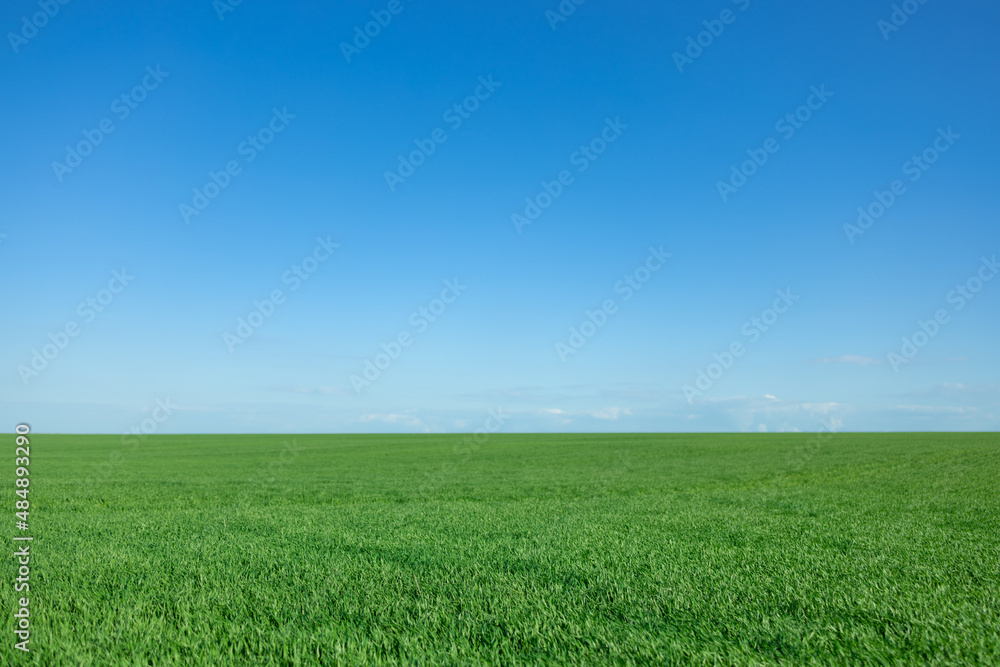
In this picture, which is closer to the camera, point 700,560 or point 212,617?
point 212,617

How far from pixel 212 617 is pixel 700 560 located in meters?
5.61

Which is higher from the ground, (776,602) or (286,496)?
(776,602)

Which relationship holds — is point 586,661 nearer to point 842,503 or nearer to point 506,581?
point 506,581

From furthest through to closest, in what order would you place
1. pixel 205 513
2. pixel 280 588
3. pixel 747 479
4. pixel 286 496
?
pixel 747 479 < pixel 286 496 < pixel 205 513 < pixel 280 588

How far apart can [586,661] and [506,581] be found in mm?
2119

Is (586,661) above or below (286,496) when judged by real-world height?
above

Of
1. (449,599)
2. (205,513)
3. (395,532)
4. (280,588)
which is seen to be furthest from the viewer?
(205,513)

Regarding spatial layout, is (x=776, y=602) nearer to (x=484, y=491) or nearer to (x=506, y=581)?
(x=506, y=581)

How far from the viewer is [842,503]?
44.3 feet

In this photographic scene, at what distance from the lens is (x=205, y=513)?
1245 centimetres

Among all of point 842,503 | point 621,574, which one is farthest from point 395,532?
point 842,503

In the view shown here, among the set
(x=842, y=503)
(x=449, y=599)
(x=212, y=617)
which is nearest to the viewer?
(x=212, y=617)

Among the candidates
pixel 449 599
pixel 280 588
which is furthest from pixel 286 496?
pixel 449 599

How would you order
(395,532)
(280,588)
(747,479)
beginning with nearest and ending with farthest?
(280,588) < (395,532) < (747,479)
